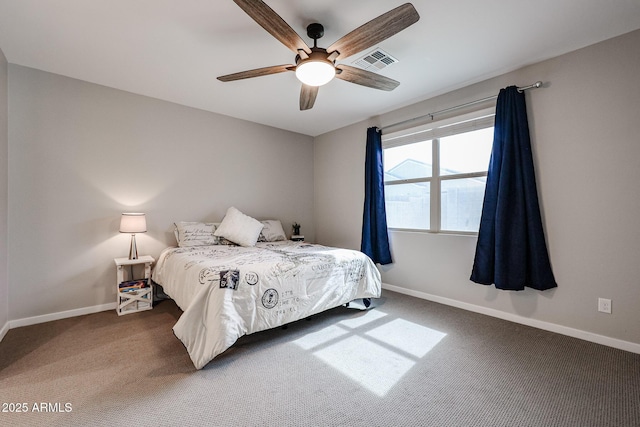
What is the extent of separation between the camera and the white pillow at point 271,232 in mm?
3998

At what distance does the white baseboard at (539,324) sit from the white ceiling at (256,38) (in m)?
2.50

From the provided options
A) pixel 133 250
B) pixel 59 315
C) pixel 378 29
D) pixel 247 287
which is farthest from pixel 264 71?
Answer: pixel 59 315

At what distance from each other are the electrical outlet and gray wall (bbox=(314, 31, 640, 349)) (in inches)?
1.2

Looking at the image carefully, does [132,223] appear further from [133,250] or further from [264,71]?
[264,71]

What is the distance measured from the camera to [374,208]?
388 cm

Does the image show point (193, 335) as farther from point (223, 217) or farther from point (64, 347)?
point (223, 217)

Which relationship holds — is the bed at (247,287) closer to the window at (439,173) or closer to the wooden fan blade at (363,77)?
the window at (439,173)

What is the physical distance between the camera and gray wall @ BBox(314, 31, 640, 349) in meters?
2.17

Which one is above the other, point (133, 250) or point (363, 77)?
point (363, 77)

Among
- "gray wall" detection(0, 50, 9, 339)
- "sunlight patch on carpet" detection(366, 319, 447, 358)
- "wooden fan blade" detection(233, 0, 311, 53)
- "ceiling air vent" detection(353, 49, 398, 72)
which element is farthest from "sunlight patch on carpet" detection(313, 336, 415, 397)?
"gray wall" detection(0, 50, 9, 339)

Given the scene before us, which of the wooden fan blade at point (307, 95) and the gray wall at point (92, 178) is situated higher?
the wooden fan blade at point (307, 95)

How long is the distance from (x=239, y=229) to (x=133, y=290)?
52.1 inches

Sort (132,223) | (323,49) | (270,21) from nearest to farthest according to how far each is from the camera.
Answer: (270,21)
(323,49)
(132,223)

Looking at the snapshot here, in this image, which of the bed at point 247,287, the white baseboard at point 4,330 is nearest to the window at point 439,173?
the bed at point 247,287
